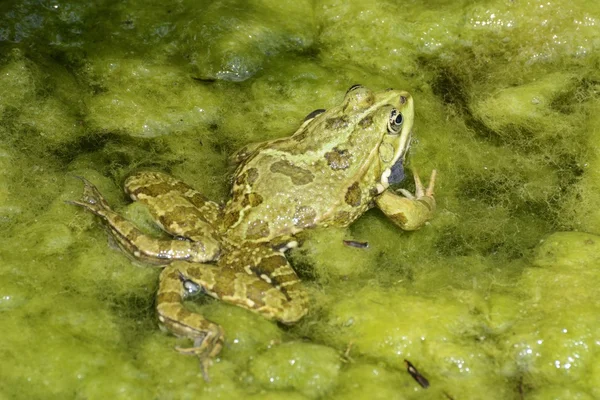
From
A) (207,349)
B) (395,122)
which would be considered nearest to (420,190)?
(395,122)

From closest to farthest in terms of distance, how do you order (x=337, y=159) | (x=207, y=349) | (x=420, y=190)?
1. (x=207, y=349)
2. (x=337, y=159)
3. (x=420, y=190)

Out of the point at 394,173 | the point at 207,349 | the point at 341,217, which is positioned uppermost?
the point at 394,173

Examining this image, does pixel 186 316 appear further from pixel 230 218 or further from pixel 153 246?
pixel 230 218

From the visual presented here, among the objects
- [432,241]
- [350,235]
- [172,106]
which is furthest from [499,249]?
[172,106]

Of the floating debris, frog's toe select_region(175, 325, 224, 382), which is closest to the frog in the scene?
frog's toe select_region(175, 325, 224, 382)

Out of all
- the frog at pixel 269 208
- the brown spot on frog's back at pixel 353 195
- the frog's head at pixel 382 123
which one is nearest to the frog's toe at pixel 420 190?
the frog at pixel 269 208

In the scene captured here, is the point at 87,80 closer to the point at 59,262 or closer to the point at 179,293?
the point at 59,262

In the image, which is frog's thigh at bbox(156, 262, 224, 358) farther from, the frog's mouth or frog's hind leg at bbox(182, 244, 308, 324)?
the frog's mouth
